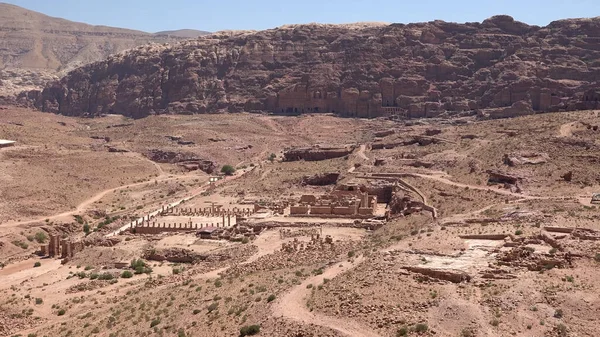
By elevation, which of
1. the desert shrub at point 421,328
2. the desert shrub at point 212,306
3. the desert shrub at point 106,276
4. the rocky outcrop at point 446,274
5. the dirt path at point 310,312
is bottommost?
the desert shrub at point 106,276

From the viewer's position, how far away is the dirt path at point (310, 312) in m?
19.9

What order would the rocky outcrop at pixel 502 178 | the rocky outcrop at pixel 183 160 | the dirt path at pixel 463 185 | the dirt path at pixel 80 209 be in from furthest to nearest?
the rocky outcrop at pixel 183 160 < the dirt path at pixel 80 209 < the rocky outcrop at pixel 502 178 < the dirt path at pixel 463 185

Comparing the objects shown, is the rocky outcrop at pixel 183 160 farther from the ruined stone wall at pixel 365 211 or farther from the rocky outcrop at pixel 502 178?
the rocky outcrop at pixel 502 178

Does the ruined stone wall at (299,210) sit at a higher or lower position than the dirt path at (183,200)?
higher

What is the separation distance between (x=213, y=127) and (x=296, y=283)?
266 ft

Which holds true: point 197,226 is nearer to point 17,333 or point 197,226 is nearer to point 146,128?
point 17,333

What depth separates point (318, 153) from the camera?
260 ft

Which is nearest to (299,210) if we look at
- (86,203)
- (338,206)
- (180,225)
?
(338,206)

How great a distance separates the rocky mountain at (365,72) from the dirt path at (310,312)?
7181 centimetres

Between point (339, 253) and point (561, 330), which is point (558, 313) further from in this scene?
point (339, 253)

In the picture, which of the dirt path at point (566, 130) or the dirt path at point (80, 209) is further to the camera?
the dirt path at point (566, 130)

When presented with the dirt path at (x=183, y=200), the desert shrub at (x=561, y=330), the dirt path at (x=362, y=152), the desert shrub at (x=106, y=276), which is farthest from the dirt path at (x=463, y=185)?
the desert shrub at (x=106, y=276)

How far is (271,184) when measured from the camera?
6550 cm

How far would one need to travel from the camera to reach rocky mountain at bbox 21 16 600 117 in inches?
3986
